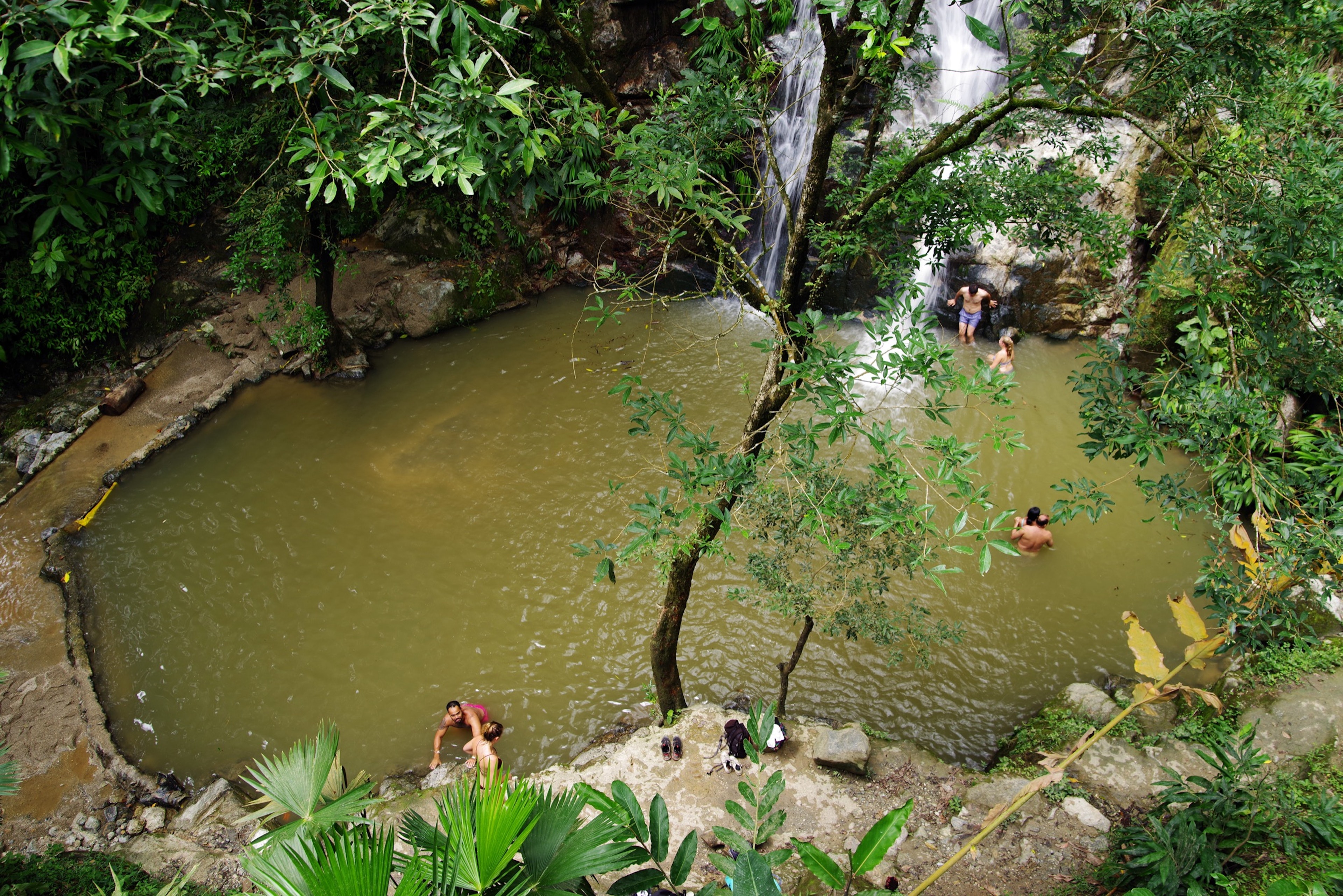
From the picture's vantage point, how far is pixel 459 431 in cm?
840

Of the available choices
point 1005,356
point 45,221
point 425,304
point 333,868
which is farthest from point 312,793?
point 1005,356

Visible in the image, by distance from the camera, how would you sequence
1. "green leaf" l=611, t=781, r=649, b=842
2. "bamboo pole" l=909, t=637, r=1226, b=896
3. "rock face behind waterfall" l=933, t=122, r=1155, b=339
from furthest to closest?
"rock face behind waterfall" l=933, t=122, r=1155, b=339, "bamboo pole" l=909, t=637, r=1226, b=896, "green leaf" l=611, t=781, r=649, b=842

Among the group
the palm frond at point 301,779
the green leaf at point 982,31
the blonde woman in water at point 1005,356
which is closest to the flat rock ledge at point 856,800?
the palm frond at point 301,779

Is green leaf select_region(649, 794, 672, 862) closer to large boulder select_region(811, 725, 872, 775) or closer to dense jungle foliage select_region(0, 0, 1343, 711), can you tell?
dense jungle foliage select_region(0, 0, 1343, 711)

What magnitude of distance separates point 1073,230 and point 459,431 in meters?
6.64

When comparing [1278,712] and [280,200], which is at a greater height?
[280,200]

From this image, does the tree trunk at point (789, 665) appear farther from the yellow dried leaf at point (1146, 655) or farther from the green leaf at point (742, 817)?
the green leaf at point (742, 817)

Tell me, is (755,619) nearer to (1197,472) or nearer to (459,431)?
(459,431)

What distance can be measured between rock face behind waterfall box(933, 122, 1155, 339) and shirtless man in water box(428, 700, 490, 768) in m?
8.14

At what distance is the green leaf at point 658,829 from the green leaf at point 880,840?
57cm

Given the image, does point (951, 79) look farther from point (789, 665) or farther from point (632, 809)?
point (632, 809)

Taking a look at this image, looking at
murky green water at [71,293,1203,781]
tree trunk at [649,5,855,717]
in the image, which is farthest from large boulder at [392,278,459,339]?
tree trunk at [649,5,855,717]

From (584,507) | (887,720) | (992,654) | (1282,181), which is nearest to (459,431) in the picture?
(584,507)

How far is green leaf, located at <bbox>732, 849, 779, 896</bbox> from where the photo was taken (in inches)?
76.1
